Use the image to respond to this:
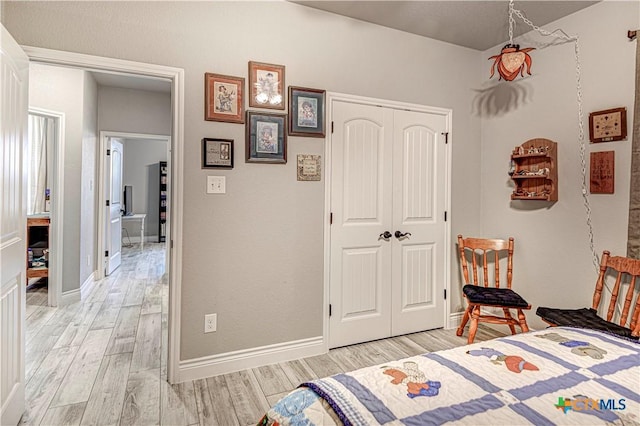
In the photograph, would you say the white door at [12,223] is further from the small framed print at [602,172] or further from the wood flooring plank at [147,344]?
the small framed print at [602,172]

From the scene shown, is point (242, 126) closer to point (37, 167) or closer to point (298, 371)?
point (298, 371)

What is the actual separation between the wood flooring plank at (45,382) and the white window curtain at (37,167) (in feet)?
9.20

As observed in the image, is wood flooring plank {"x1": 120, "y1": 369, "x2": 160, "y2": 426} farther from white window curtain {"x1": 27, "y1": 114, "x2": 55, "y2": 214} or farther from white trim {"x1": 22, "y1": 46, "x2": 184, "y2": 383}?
white window curtain {"x1": 27, "y1": 114, "x2": 55, "y2": 214}

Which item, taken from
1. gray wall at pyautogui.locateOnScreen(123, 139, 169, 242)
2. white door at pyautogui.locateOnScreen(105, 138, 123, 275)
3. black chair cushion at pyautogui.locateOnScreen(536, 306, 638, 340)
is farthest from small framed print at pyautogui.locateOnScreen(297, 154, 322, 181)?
gray wall at pyautogui.locateOnScreen(123, 139, 169, 242)

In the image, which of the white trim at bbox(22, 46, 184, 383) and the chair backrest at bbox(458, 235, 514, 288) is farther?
the chair backrest at bbox(458, 235, 514, 288)

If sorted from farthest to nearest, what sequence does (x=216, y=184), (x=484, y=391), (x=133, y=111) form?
(x=133, y=111), (x=216, y=184), (x=484, y=391)

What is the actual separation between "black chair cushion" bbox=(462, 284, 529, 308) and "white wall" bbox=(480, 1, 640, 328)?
38 centimetres

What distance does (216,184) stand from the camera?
7.85 feet

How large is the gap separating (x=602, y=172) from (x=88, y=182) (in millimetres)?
5434

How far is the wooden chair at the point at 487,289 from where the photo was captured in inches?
108

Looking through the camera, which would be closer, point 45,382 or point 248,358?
point 45,382

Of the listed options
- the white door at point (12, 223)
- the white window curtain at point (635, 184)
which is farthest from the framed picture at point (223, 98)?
the white window curtain at point (635, 184)

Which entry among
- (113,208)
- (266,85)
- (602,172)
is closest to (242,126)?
(266,85)

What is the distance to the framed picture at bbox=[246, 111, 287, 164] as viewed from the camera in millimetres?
2463
